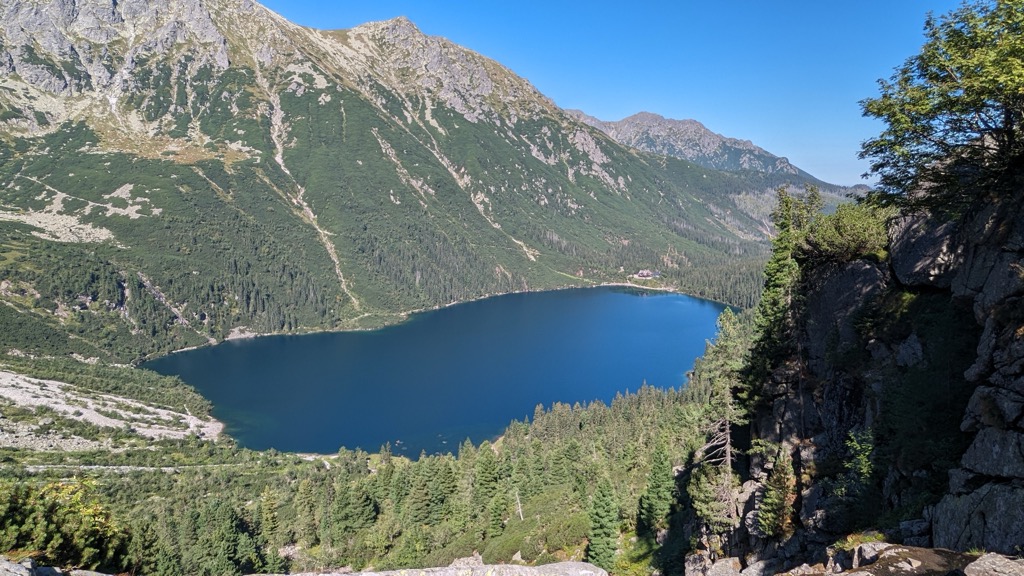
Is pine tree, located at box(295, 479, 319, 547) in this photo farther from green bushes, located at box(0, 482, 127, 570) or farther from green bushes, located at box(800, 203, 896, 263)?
green bushes, located at box(800, 203, 896, 263)

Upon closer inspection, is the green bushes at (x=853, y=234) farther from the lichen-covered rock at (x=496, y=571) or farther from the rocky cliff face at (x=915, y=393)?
the lichen-covered rock at (x=496, y=571)

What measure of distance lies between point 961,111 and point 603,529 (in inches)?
1584

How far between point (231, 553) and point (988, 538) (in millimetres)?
74936

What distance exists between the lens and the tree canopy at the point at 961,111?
1509 centimetres

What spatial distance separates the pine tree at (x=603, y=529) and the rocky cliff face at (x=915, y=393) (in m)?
16.5

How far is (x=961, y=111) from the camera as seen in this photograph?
16.5m

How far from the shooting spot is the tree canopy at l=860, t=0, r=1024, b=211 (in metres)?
15.1

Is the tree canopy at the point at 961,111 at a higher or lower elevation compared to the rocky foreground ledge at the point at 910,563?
higher

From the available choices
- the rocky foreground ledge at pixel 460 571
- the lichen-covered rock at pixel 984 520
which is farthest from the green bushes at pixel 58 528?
the lichen-covered rock at pixel 984 520

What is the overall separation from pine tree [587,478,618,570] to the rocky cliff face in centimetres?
1653

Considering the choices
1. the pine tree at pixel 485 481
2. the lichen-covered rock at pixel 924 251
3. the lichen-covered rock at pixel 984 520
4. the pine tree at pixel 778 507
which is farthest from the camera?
the pine tree at pixel 485 481

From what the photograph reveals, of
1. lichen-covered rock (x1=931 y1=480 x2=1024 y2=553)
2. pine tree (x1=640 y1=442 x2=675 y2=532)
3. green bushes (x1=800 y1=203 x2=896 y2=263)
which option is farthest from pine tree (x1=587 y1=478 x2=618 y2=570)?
lichen-covered rock (x1=931 y1=480 x2=1024 y2=553)

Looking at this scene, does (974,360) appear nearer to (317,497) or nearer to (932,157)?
(932,157)

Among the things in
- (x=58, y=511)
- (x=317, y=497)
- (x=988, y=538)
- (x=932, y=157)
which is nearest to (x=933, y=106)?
(x=932, y=157)
